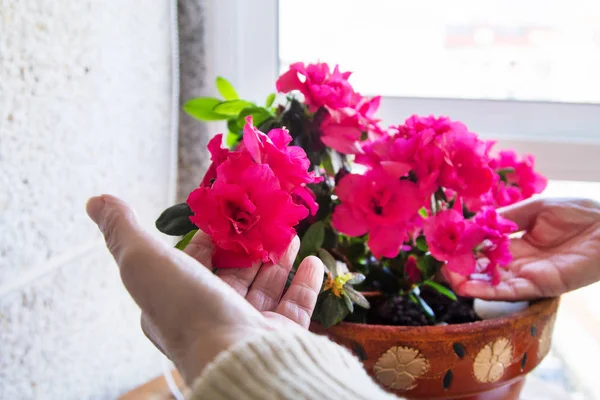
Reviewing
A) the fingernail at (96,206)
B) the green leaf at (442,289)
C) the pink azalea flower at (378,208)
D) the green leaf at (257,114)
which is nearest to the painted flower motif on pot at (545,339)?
the green leaf at (442,289)

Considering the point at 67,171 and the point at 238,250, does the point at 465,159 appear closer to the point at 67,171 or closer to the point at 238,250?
the point at 238,250

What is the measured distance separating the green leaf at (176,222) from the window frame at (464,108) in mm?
507

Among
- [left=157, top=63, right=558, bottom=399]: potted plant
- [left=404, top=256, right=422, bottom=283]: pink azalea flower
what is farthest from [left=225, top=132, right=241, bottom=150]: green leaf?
[left=404, top=256, right=422, bottom=283]: pink azalea flower

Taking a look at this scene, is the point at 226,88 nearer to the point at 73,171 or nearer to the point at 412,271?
the point at 73,171

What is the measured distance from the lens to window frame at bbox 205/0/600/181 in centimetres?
115

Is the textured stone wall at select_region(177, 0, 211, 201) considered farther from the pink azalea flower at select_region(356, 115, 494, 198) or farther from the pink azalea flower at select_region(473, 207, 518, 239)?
the pink azalea flower at select_region(473, 207, 518, 239)

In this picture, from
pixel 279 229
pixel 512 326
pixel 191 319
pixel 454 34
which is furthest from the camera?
pixel 454 34

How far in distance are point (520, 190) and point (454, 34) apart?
1.36ft

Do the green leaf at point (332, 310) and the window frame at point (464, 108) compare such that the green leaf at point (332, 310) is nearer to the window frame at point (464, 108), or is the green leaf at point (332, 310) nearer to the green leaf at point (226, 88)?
the green leaf at point (226, 88)

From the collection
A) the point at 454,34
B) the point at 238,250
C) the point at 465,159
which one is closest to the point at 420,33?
the point at 454,34

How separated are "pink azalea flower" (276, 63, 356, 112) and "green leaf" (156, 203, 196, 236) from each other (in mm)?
233

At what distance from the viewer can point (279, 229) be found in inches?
23.1

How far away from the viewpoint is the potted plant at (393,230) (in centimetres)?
70

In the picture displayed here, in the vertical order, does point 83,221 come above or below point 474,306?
Answer: above
